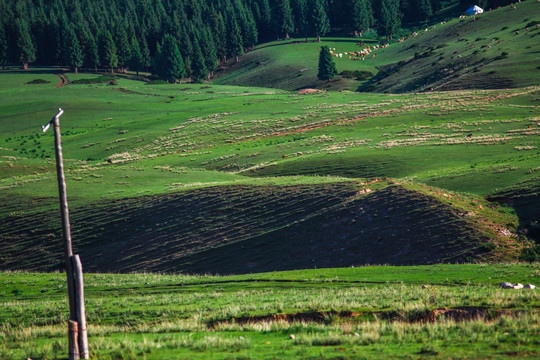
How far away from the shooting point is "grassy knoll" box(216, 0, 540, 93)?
113 m

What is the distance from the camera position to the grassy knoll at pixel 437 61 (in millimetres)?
113188

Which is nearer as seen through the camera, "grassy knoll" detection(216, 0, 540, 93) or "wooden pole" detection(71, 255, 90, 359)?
"wooden pole" detection(71, 255, 90, 359)

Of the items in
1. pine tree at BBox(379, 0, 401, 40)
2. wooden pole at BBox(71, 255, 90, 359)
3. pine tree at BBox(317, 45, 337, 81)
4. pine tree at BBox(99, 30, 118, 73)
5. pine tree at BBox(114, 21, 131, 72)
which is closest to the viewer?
wooden pole at BBox(71, 255, 90, 359)

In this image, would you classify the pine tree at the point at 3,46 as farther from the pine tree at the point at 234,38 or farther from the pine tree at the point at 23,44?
the pine tree at the point at 234,38

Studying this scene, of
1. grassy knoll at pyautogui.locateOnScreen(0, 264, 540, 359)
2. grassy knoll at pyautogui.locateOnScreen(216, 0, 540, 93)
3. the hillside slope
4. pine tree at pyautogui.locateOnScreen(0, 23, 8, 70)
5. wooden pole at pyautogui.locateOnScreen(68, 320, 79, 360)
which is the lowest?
the hillside slope

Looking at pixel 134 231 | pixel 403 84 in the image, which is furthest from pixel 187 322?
pixel 403 84

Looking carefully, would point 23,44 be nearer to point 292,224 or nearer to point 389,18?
point 389,18

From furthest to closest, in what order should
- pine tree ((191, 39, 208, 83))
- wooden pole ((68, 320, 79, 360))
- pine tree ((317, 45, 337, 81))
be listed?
pine tree ((191, 39, 208, 83)), pine tree ((317, 45, 337, 81)), wooden pole ((68, 320, 79, 360))

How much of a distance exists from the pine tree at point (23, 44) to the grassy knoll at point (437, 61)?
5587cm

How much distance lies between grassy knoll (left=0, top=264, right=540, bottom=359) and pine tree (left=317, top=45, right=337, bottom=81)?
127m

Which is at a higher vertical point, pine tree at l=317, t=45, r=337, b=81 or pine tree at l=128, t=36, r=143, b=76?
Result: pine tree at l=128, t=36, r=143, b=76

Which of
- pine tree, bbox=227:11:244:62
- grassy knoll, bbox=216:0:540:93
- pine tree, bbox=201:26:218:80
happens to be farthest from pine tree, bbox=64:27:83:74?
pine tree, bbox=227:11:244:62

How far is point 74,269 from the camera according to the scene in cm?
1634

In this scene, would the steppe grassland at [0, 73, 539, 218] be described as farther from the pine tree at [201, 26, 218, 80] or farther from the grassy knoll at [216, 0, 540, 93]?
the pine tree at [201, 26, 218, 80]
